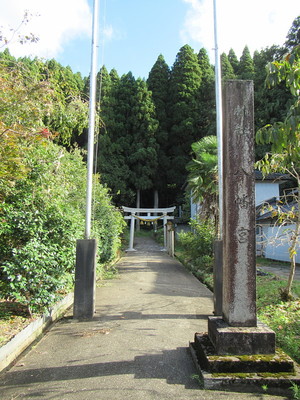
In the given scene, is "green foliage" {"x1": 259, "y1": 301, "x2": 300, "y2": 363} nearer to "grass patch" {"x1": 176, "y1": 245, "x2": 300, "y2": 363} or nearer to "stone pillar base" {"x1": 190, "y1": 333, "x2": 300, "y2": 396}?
"grass patch" {"x1": 176, "y1": 245, "x2": 300, "y2": 363}

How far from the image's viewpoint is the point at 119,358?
3.90 metres

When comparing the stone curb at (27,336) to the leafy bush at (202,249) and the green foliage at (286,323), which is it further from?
the leafy bush at (202,249)

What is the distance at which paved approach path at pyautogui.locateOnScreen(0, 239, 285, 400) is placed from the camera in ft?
10.2

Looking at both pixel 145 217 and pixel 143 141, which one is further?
pixel 143 141

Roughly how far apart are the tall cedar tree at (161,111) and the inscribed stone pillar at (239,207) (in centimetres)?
2837

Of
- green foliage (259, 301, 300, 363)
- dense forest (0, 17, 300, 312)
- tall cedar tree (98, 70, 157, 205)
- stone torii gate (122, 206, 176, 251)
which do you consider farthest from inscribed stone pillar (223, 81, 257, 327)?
tall cedar tree (98, 70, 157, 205)

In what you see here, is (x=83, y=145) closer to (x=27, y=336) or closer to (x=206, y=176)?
(x=206, y=176)

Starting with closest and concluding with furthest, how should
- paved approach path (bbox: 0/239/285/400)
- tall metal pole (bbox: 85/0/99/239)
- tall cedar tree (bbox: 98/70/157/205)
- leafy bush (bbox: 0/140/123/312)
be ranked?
paved approach path (bbox: 0/239/285/400) < leafy bush (bbox: 0/140/123/312) < tall metal pole (bbox: 85/0/99/239) < tall cedar tree (bbox: 98/70/157/205)

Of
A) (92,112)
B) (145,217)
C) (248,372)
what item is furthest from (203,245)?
(145,217)

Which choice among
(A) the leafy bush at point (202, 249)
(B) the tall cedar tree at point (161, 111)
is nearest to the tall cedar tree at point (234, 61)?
(B) the tall cedar tree at point (161, 111)

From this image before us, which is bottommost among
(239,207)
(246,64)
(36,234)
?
(36,234)

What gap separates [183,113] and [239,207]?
29658 mm

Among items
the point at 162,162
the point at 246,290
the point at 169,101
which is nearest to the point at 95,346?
the point at 246,290

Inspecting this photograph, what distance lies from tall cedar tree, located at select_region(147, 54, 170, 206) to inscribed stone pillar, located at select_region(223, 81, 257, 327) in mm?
28365
